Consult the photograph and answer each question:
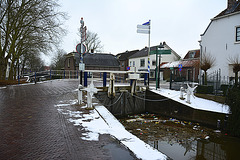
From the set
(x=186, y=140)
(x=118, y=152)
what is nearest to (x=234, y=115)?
(x=186, y=140)

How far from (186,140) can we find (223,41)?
13.0 metres

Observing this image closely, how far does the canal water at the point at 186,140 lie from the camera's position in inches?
236

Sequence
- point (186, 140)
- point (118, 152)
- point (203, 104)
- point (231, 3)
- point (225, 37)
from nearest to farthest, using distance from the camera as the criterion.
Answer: point (118, 152), point (186, 140), point (203, 104), point (225, 37), point (231, 3)

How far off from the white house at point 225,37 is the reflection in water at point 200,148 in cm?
1040

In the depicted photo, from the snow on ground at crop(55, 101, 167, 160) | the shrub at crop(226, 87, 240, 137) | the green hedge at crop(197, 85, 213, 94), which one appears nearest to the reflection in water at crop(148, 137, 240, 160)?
the shrub at crop(226, 87, 240, 137)

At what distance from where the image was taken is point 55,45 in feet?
60.3

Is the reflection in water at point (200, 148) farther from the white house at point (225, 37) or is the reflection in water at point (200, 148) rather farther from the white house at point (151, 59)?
the white house at point (151, 59)

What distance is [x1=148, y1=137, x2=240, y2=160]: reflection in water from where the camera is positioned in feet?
19.1

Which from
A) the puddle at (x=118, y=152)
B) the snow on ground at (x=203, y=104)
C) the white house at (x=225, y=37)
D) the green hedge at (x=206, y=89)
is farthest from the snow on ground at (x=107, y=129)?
the white house at (x=225, y=37)

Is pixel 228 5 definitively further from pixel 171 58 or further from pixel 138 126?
pixel 171 58

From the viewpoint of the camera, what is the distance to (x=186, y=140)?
7.13m

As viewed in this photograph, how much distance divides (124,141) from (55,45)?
54.7 feet

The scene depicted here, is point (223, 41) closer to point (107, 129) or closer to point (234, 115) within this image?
point (234, 115)

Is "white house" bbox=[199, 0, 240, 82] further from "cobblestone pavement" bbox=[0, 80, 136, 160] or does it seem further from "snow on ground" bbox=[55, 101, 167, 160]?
"cobblestone pavement" bbox=[0, 80, 136, 160]
